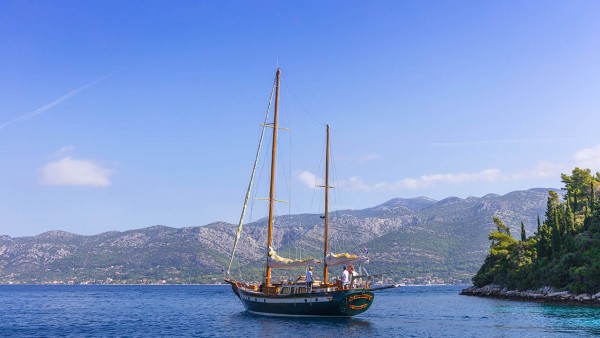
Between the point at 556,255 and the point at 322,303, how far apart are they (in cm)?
6193

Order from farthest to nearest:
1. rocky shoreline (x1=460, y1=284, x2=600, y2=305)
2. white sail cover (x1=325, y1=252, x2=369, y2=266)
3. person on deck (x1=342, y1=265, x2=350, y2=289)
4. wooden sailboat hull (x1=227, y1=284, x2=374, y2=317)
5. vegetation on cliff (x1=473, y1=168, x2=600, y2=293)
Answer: vegetation on cliff (x1=473, y1=168, x2=600, y2=293)
rocky shoreline (x1=460, y1=284, x2=600, y2=305)
white sail cover (x1=325, y1=252, x2=369, y2=266)
person on deck (x1=342, y1=265, x2=350, y2=289)
wooden sailboat hull (x1=227, y1=284, x2=374, y2=317)

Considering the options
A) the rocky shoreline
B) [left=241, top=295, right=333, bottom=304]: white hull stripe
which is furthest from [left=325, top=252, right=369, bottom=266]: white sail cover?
the rocky shoreline

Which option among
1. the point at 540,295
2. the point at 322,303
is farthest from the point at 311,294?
the point at 540,295

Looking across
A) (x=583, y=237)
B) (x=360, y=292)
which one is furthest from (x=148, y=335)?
(x=583, y=237)

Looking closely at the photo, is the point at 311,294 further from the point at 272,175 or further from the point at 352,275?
the point at 272,175

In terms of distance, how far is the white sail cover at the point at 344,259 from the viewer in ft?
183

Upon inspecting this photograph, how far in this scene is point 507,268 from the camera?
115 metres

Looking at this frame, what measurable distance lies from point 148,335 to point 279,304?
13.1 meters

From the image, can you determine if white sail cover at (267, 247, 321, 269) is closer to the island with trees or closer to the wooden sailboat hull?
the wooden sailboat hull

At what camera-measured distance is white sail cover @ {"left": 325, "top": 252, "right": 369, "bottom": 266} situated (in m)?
55.8

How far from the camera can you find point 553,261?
314ft

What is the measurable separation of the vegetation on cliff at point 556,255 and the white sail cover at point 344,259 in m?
42.1

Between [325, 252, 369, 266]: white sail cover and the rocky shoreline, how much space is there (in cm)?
3848

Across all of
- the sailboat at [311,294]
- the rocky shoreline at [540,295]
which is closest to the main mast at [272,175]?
the sailboat at [311,294]
